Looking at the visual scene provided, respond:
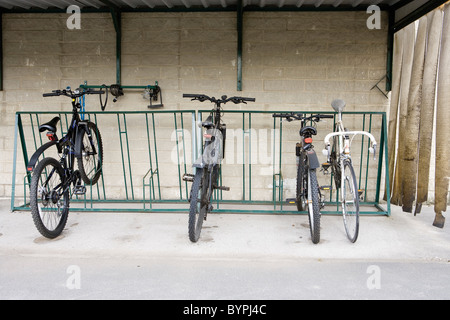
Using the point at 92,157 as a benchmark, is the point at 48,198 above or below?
below

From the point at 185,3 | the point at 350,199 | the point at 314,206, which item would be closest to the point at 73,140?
the point at 185,3

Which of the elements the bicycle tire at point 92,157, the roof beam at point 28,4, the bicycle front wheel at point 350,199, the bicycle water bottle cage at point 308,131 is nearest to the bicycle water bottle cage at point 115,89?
the bicycle tire at point 92,157

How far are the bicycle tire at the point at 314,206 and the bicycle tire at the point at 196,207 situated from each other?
945mm

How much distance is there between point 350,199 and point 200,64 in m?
2.64

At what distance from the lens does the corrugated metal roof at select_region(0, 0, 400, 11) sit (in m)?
4.48

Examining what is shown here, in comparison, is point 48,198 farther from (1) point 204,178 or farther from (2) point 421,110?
(2) point 421,110

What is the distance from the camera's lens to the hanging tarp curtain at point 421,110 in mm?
A: 3428

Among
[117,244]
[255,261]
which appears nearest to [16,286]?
[117,244]

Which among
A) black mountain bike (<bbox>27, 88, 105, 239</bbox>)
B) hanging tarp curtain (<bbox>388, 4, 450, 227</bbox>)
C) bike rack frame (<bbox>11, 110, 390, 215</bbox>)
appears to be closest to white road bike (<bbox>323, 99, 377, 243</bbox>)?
hanging tarp curtain (<bbox>388, 4, 450, 227</bbox>)

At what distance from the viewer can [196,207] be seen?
3.04 metres

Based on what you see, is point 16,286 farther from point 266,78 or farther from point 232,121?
point 266,78

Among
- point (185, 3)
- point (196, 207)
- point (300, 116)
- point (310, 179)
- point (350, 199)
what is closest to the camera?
point (196, 207)

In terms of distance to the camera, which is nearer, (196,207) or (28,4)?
(196,207)

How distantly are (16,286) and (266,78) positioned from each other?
11.9 ft
